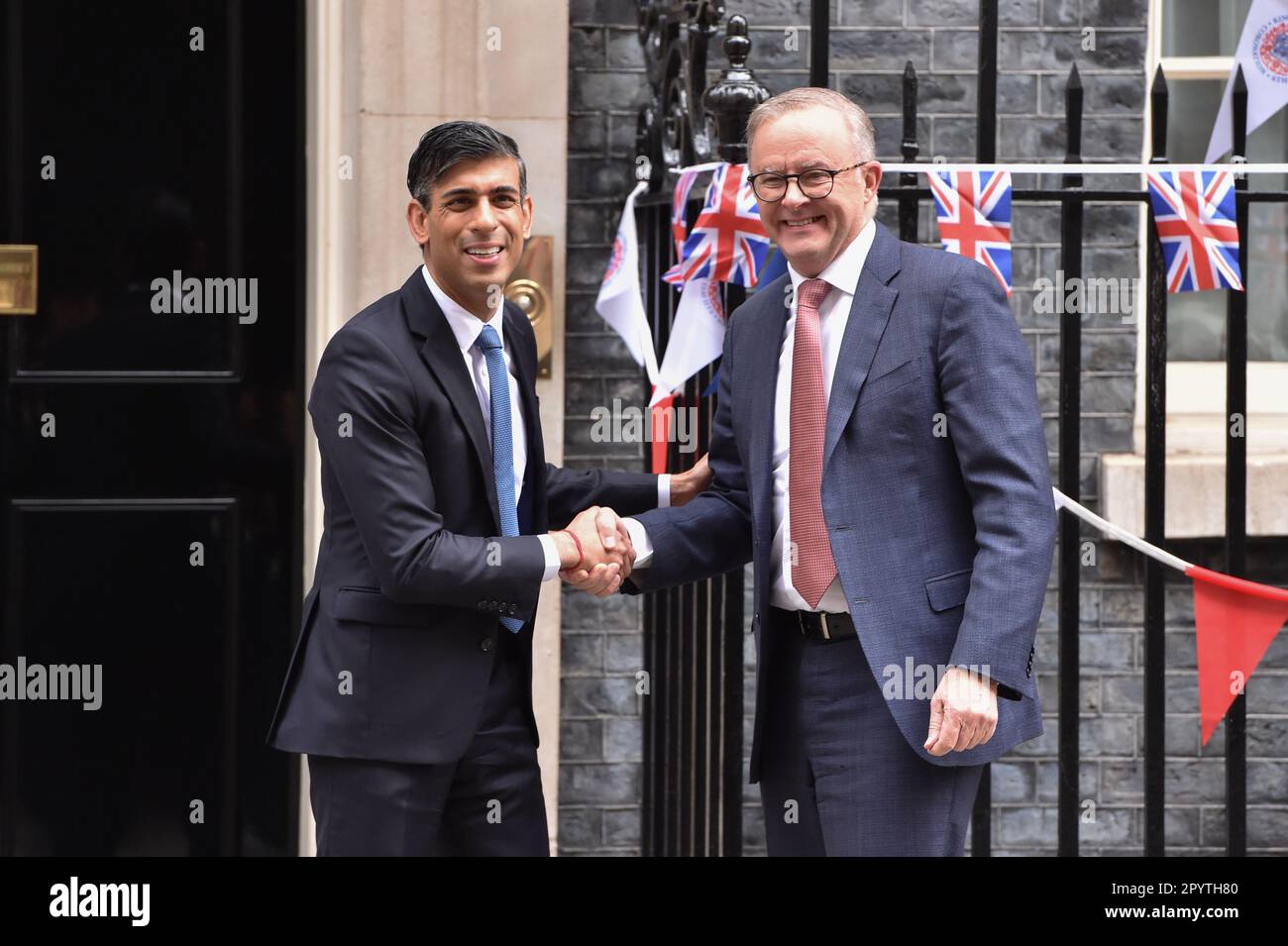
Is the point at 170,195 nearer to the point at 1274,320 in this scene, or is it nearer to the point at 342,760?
the point at 342,760

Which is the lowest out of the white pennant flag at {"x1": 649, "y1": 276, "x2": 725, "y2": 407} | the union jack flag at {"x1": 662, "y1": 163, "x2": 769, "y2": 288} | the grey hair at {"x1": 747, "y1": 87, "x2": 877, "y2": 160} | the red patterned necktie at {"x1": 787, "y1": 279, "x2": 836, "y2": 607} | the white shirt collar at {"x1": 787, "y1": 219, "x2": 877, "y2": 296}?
the red patterned necktie at {"x1": 787, "y1": 279, "x2": 836, "y2": 607}

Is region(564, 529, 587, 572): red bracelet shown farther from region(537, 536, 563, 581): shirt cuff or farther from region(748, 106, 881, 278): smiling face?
region(748, 106, 881, 278): smiling face

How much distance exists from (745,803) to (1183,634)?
60.0 inches

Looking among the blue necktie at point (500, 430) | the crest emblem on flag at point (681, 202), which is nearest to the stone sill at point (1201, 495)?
the crest emblem on flag at point (681, 202)

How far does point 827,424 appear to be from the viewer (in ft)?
9.97

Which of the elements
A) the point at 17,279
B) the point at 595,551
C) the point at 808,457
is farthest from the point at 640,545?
the point at 17,279

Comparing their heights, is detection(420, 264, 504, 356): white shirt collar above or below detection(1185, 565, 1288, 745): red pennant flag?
above

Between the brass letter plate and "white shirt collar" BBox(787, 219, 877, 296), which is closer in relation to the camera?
"white shirt collar" BBox(787, 219, 877, 296)

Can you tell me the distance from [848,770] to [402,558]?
0.92 meters

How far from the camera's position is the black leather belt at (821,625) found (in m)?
3.08

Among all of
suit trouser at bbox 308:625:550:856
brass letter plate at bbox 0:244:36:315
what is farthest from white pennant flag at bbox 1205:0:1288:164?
brass letter plate at bbox 0:244:36:315

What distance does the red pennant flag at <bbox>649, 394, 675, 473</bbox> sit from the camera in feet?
13.4

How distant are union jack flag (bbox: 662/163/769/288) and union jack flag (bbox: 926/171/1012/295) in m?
0.41

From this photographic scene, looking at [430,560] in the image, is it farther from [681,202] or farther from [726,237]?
[681,202]
